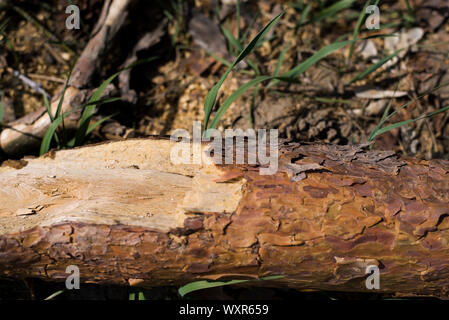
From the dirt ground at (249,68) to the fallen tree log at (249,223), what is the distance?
0.69m

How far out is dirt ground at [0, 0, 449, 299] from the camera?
1.93 meters

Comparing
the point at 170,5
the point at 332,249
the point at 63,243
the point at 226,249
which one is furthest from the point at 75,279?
the point at 170,5

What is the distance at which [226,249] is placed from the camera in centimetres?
111

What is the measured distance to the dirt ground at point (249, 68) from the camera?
193 centimetres

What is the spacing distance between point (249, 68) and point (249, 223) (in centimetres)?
121

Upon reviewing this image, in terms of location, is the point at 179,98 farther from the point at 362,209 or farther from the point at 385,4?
the point at 385,4

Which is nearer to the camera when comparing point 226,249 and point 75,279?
point 226,249

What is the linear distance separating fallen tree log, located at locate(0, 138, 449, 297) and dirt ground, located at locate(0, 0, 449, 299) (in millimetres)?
685

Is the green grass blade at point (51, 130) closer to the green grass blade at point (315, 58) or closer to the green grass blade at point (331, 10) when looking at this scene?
the green grass blade at point (315, 58)
